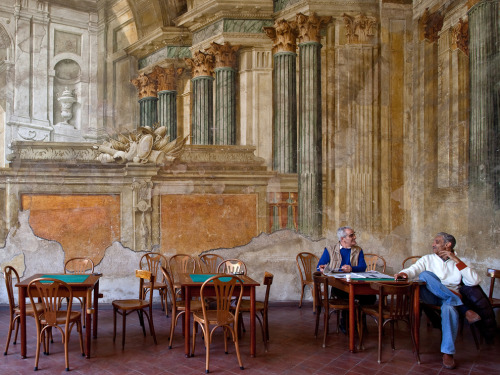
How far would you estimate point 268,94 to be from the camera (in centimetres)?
738

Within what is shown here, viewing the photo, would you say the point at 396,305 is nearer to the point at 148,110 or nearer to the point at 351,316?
the point at 351,316

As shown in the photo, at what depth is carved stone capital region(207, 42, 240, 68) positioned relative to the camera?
7.31 meters

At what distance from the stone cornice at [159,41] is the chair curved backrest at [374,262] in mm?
4194

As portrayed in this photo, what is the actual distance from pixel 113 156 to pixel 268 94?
2.44 m

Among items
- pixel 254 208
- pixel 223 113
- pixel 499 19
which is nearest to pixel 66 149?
pixel 223 113

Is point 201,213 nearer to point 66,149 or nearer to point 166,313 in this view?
point 166,313

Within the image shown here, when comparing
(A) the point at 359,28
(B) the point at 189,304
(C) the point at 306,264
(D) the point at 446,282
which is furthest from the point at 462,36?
(B) the point at 189,304

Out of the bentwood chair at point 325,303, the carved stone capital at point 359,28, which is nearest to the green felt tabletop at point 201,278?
the bentwood chair at point 325,303

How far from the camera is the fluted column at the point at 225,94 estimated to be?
24.0 ft

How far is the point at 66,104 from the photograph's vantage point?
7066mm

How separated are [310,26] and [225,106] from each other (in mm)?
1721

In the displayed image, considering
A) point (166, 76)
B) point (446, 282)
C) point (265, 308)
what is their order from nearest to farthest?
point (446, 282), point (265, 308), point (166, 76)

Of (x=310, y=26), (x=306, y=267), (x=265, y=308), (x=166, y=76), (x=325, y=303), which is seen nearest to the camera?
(x=265, y=308)

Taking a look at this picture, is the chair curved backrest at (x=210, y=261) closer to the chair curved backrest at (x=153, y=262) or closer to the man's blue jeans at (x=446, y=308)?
the chair curved backrest at (x=153, y=262)
